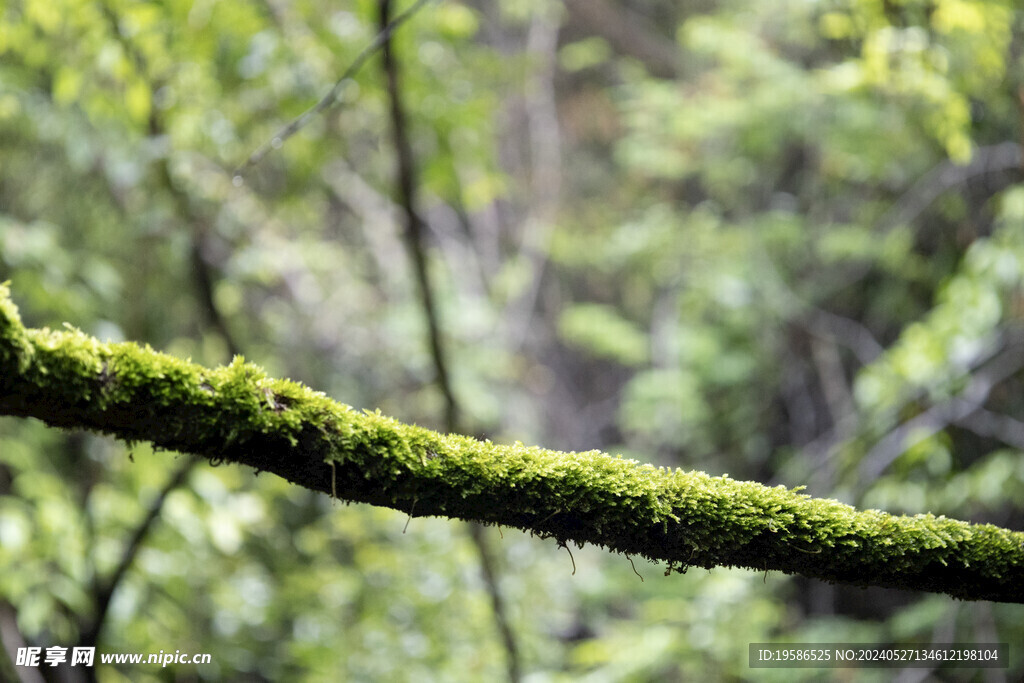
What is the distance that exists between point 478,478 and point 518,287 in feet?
17.4

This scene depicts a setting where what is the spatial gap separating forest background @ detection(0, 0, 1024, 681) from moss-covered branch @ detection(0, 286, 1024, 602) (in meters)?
1.34

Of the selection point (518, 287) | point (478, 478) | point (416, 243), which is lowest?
point (478, 478)

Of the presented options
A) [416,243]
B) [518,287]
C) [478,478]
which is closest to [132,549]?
[416,243]

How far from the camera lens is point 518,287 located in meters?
6.30

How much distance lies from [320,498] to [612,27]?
5.61 metres

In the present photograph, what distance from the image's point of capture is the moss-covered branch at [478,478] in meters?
0.88

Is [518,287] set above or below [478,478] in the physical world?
above

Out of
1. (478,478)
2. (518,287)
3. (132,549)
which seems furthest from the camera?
(518,287)

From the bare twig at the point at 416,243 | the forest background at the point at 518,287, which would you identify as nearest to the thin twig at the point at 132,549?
the forest background at the point at 518,287

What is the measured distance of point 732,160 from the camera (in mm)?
6508

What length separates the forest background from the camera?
2891 mm

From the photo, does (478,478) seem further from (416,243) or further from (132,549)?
(132,549)

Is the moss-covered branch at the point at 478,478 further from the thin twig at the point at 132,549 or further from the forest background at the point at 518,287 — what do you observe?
the thin twig at the point at 132,549

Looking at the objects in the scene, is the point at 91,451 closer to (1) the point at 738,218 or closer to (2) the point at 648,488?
(2) the point at 648,488
